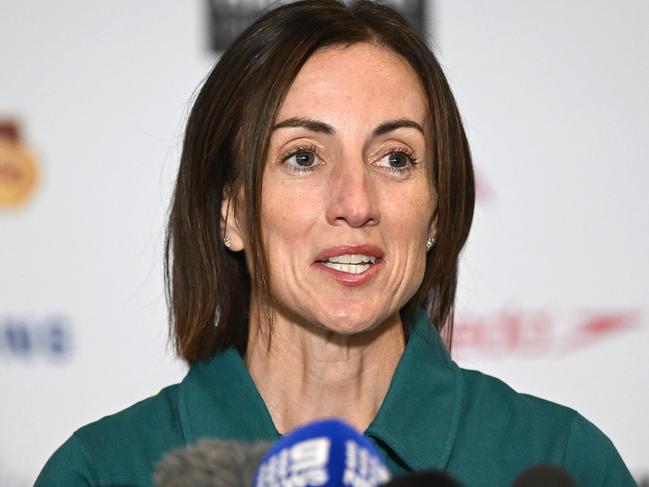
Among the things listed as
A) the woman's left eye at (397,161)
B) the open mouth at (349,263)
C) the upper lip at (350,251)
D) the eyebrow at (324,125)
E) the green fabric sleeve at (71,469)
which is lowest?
the green fabric sleeve at (71,469)

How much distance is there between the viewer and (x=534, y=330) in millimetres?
2070

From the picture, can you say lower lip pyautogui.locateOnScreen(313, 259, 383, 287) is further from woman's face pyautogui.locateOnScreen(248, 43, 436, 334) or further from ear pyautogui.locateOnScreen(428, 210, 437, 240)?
ear pyautogui.locateOnScreen(428, 210, 437, 240)

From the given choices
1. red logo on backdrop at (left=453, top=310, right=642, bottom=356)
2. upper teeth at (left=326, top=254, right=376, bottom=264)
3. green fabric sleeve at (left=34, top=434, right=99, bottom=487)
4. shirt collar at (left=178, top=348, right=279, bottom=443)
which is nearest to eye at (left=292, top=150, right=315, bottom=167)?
upper teeth at (left=326, top=254, right=376, bottom=264)

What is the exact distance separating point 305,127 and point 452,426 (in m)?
0.36

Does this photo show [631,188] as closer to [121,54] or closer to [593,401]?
[593,401]

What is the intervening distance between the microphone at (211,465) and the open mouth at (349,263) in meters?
0.63

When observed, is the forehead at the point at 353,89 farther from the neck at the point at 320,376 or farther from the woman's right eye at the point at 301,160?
the neck at the point at 320,376

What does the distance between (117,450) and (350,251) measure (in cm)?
35

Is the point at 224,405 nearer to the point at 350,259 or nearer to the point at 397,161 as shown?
the point at 350,259

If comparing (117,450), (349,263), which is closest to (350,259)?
(349,263)

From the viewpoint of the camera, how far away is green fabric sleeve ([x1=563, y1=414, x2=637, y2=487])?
1.31 metres

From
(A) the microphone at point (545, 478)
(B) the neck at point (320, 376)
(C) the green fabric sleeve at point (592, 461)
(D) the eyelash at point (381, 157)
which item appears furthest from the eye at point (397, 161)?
(A) the microphone at point (545, 478)

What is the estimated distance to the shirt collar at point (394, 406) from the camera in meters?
1.28

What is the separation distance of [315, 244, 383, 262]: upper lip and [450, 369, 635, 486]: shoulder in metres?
0.23
